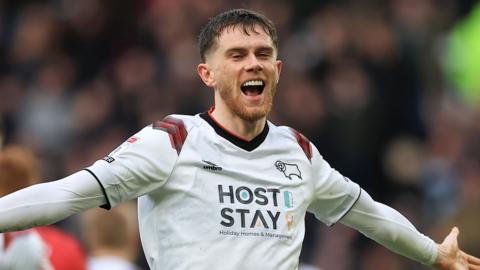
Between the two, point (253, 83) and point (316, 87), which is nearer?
point (253, 83)

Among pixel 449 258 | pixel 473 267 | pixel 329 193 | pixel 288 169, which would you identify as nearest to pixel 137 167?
pixel 288 169

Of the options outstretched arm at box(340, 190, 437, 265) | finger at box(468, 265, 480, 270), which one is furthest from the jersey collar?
finger at box(468, 265, 480, 270)

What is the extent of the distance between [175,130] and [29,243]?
1.83m

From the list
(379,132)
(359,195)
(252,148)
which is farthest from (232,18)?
(379,132)

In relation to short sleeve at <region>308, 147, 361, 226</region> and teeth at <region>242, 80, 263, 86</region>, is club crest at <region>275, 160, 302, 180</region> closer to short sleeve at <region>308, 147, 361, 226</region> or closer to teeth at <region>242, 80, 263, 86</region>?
short sleeve at <region>308, 147, 361, 226</region>

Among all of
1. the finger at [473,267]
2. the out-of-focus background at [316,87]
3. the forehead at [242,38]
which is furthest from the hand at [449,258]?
the out-of-focus background at [316,87]

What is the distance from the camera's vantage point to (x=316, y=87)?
13055mm

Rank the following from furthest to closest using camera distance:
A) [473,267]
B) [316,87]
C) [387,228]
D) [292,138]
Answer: [316,87] → [473,267] → [387,228] → [292,138]

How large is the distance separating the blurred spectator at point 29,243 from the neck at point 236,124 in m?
1.72

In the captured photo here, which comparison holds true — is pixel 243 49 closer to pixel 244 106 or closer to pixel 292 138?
pixel 244 106

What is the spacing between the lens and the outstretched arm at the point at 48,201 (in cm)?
547

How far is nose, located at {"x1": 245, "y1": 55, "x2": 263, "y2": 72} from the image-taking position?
20.2 ft

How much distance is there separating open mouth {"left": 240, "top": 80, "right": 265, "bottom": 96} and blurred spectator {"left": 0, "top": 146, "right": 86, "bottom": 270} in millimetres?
1897

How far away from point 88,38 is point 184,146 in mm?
8542
